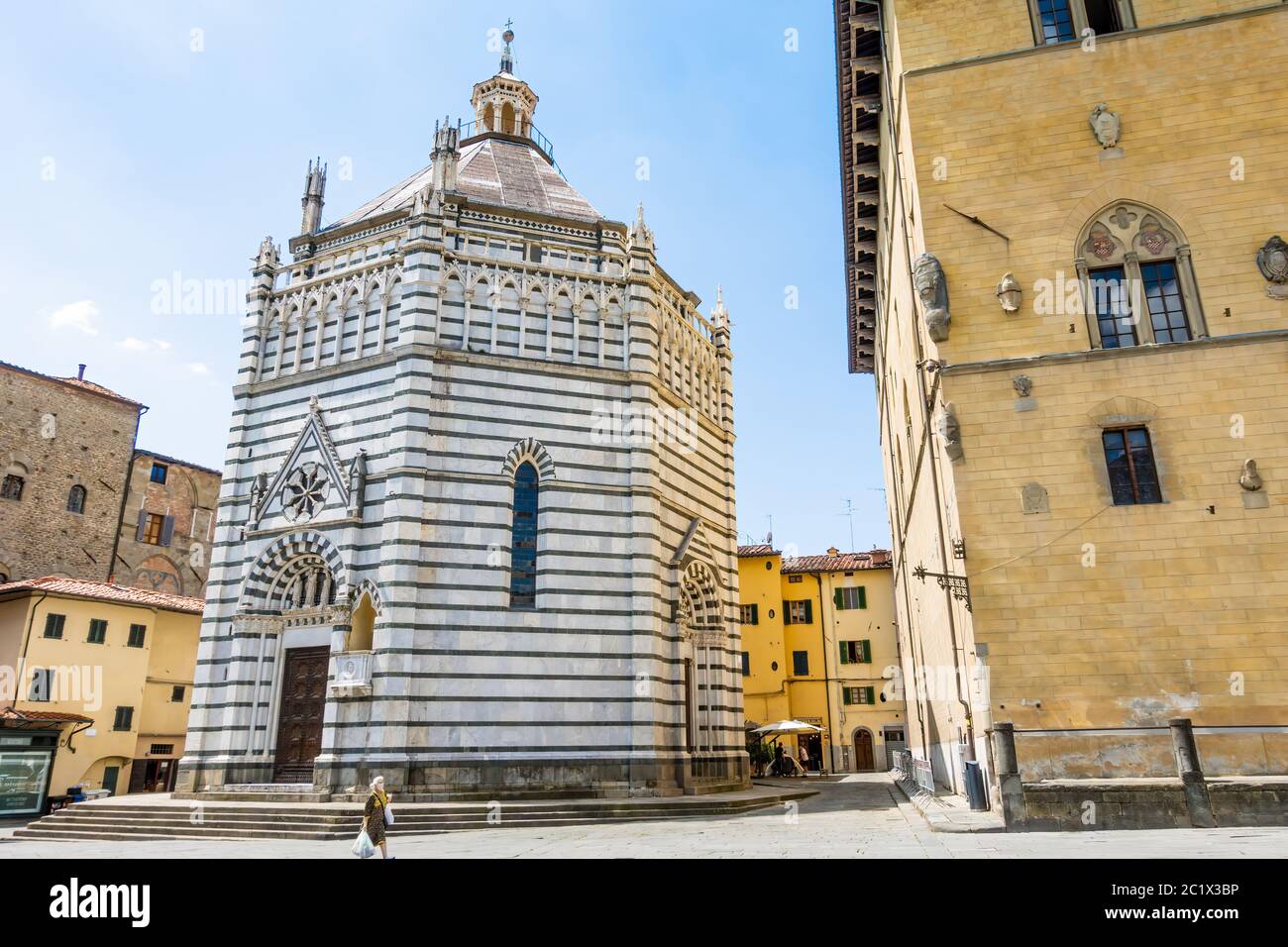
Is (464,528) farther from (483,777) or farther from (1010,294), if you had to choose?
(1010,294)

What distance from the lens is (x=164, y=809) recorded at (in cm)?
1700

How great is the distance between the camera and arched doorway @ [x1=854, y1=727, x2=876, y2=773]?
42656mm

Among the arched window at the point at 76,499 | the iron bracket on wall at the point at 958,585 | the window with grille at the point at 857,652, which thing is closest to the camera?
the iron bracket on wall at the point at 958,585

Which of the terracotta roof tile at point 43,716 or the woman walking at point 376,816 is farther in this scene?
the terracotta roof tile at point 43,716

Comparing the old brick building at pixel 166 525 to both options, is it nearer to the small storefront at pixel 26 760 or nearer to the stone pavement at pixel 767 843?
the small storefront at pixel 26 760

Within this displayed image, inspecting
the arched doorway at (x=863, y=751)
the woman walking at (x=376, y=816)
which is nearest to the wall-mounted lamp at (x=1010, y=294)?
the woman walking at (x=376, y=816)

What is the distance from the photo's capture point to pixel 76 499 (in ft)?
116

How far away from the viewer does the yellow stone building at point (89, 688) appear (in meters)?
24.1

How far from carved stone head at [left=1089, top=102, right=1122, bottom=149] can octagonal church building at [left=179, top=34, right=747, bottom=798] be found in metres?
11.1

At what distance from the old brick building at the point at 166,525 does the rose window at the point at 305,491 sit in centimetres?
2171
